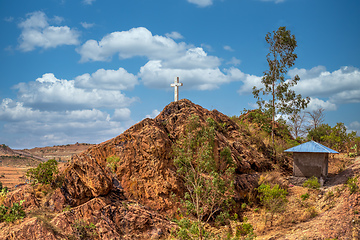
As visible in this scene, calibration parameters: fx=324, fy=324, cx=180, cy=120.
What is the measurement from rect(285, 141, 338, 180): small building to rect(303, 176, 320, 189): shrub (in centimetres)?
35

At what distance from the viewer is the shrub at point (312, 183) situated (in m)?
16.8

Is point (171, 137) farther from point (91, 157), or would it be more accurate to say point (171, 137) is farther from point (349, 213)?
point (349, 213)

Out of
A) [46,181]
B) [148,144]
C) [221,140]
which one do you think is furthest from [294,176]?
[46,181]

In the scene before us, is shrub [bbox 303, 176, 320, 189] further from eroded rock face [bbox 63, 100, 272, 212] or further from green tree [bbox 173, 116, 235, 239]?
green tree [bbox 173, 116, 235, 239]

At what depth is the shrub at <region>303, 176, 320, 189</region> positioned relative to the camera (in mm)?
16781

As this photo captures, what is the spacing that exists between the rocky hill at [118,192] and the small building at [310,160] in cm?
152

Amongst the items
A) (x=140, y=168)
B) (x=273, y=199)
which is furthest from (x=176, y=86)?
(x=273, y=199)

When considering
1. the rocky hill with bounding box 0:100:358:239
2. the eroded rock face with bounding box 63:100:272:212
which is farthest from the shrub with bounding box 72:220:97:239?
the eroded rock face with bounding box 63:100:272:212

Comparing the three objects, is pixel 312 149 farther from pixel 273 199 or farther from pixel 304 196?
pixel 273 199

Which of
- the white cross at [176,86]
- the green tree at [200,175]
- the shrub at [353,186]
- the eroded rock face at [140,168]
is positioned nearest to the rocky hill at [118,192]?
the eroded rock face at [140,168]

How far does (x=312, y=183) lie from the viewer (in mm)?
16859

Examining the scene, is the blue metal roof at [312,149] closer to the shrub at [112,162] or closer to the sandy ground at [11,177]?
the shrub at [112,162]

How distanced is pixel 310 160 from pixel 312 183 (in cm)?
136

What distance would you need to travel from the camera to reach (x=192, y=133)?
12672 millimetres
